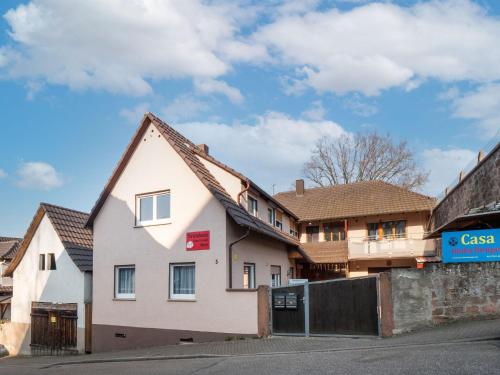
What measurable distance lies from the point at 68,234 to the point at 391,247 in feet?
53.5

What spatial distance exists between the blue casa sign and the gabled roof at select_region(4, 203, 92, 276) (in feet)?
42.1

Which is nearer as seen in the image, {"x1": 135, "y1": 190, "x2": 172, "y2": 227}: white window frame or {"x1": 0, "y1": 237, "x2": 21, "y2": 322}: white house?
{"x1": 135, "y1": 190, "x2": 172, "y2": 227}: white window frame

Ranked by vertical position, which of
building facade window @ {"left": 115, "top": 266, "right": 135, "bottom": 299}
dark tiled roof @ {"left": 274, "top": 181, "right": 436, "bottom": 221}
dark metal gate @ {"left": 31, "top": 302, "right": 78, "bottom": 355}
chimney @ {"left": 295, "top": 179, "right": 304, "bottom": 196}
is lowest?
dark metal gate @ {"left": 31, "top": 302, "right": 78, "bottom": 355}

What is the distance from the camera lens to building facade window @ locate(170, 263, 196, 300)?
1520 centimetres

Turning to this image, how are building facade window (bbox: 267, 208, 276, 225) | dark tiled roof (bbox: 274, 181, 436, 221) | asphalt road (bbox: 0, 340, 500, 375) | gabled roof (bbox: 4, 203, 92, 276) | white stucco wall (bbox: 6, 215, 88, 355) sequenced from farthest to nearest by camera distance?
dark tiled roof (bbox: 274, 181, 436, 221) → building facade window (bbox: 267, 208, 276, 225) → gabled roof (bbox: 4, 203, 92, 276) → white stucco wall (bbox: 6, 215, 88, 355) → asphalt road (bbox: 0, 340, 500, 375)

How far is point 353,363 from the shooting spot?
8.74m

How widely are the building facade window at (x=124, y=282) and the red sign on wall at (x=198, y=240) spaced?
270 cm

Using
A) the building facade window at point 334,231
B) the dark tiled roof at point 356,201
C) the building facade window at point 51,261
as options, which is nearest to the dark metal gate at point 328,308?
the building facade window at point 51,261

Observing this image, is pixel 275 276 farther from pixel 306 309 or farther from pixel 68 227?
pixel 68 227

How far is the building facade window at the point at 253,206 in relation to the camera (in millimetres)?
18203

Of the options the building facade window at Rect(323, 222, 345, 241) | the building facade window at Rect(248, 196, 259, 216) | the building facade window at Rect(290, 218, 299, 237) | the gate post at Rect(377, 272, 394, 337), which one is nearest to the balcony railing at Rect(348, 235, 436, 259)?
the building facade window at Rect(323, 222, 345, 241)

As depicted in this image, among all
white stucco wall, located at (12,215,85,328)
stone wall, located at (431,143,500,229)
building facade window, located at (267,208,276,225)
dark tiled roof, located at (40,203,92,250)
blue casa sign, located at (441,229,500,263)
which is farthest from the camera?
building facade window, located at (267,208,276,225)

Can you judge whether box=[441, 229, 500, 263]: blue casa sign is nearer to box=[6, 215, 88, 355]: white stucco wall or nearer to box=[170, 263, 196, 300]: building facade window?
box=[170, 263, 196, 300]: building facade window

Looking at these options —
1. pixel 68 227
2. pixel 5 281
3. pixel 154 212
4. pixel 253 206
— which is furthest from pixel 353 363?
pixel 5 281
